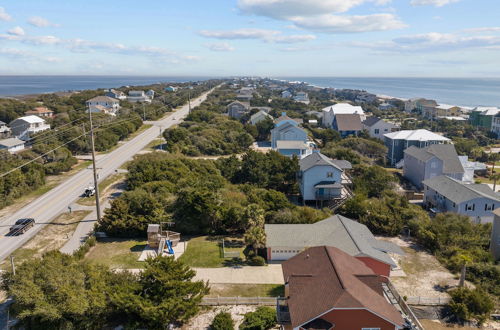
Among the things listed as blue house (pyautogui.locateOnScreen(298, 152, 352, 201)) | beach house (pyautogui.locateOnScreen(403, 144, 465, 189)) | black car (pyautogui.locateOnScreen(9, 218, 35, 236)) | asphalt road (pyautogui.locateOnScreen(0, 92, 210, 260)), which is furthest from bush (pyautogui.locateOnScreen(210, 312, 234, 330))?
beach house (pyautogui.locateOnScreen(403, 144, 465, 189))

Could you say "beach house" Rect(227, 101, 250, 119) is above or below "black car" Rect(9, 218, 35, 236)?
above

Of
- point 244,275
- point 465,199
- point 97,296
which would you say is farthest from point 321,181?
point 97,296

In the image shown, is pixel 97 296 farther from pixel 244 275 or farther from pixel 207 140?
pixel 207 140

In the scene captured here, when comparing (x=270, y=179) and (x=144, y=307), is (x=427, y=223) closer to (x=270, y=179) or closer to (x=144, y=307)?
(x=270, y=179)

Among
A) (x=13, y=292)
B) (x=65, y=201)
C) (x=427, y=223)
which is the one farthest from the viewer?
(x=65, y=201)

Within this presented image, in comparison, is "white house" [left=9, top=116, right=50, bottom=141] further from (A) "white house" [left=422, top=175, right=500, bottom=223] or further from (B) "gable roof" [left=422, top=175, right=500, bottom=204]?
(A) "white house" [left=422, top=175, right=500, bottom=223]

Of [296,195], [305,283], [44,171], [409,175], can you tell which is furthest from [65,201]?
[409,175]
